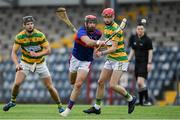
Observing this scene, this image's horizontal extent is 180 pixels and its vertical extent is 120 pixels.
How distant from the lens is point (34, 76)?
97.9ft

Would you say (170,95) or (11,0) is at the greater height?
(11,0)

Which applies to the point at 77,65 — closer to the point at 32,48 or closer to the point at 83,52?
the point at 83,52

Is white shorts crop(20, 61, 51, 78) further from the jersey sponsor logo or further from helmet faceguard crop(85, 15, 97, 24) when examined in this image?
helmet faceguard crop(85, 15, 97, 24)

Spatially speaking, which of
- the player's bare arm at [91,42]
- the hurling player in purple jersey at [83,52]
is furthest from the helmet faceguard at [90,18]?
the player's bare arm at [91,42]

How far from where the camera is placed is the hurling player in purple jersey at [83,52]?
651 inches

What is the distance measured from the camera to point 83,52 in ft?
57.3

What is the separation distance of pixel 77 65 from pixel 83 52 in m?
0.31

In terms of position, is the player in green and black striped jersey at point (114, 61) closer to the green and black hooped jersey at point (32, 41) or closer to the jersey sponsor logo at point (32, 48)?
the green and black hooped jersey at point (32, 41)

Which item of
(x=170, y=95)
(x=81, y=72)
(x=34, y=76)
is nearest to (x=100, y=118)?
(x=81, y=72)

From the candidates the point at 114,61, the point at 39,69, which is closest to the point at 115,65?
the point at 114,61

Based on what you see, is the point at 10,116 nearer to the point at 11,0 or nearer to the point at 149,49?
the point at 149,49

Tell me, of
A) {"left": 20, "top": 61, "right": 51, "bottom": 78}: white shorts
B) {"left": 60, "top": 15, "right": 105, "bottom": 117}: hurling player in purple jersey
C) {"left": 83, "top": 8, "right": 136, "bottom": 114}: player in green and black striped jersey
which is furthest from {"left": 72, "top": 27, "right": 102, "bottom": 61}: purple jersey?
{"left": 20, "top": 61, "right": 51, "bottom": 78}: white shorts

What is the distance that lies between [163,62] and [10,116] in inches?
463

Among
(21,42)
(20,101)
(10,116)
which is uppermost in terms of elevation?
(21,42)
